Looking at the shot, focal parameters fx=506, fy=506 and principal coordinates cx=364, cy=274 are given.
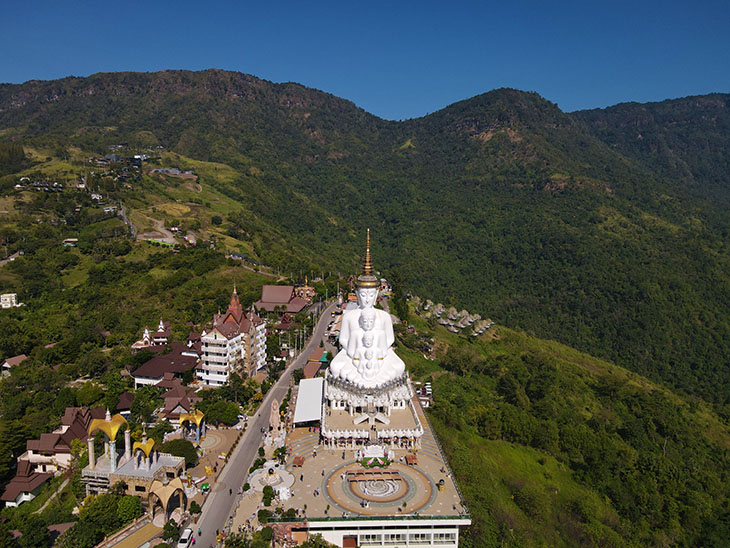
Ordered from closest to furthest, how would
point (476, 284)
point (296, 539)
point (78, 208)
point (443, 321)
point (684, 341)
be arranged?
point (296, 539), point (443, 321), point (684, 341), point (78, 208), point (476, 284)


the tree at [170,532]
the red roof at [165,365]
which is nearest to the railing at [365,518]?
the tree at [170,532]

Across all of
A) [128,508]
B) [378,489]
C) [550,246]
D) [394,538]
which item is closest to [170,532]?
[128,508]

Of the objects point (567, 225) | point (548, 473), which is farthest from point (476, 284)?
point (548, 473)

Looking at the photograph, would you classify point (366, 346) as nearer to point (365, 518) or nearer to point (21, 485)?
point (365, 518)

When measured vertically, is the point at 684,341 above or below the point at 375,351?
below

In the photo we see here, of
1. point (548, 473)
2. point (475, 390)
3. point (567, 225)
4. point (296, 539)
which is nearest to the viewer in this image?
point (296, 539)

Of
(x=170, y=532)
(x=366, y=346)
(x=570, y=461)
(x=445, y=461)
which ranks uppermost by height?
(x=366, y=346)

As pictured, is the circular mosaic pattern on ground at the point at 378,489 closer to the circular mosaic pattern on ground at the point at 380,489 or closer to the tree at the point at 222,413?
the circular mosaic pattern on ground at the point at 380,489

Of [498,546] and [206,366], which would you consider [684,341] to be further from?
[206,366]

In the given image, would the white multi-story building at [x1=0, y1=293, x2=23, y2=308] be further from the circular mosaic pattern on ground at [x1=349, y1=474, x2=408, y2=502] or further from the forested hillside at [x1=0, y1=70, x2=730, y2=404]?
the circular mosaic pattern on ground at [x1=349, y1=474, x2=408, y2=502]
